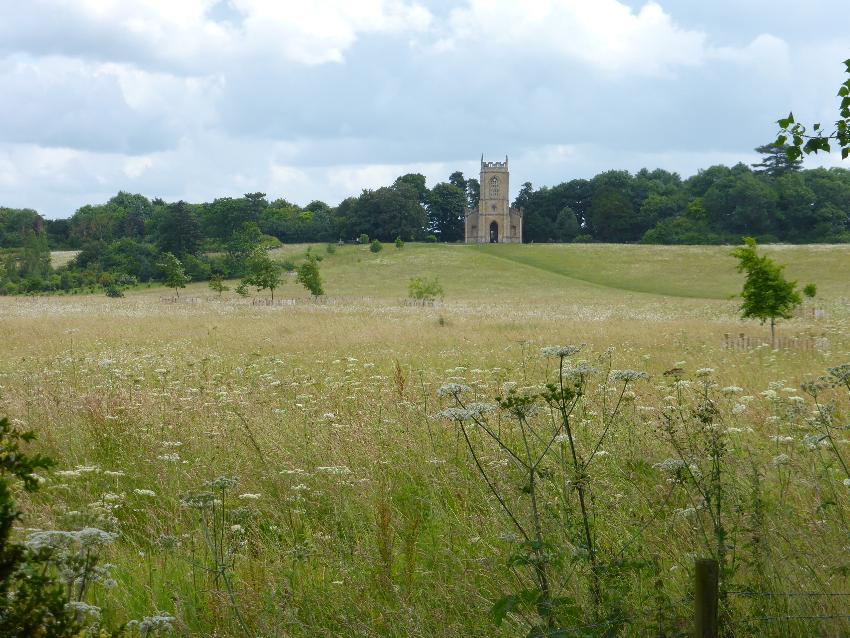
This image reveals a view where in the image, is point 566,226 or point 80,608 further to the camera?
point 566,226

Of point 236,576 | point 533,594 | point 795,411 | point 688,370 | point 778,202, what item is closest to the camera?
point 533,594

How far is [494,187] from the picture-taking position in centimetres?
13062

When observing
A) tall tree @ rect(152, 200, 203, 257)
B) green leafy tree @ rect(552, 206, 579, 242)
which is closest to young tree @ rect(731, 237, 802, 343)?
tall tree @ rect(152, 200, 203, 257)

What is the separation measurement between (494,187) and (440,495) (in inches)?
5001

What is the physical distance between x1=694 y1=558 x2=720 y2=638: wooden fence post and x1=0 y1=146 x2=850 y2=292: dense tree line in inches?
3051

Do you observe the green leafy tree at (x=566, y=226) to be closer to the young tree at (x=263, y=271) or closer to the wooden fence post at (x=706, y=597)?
the young tree at (x=263, y=271)

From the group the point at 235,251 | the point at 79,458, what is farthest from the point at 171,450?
the point at 235,251

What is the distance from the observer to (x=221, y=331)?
75.9ft

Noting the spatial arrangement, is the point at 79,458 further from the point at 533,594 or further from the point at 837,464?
the point at 837,464

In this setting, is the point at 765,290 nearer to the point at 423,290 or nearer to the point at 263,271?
the point at 423,290

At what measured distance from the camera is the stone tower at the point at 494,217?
126 metres

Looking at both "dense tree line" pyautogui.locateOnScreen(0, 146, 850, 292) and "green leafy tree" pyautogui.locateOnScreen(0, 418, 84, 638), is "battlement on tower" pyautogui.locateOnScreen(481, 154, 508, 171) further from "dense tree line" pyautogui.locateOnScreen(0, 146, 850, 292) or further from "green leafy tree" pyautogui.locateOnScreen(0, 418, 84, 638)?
"green leafy tree" pyautogui.locateOnScreen(0, 418, 84, 638)

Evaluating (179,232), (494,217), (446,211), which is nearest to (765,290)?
(179,232)

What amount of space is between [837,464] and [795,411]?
4.82 ft
